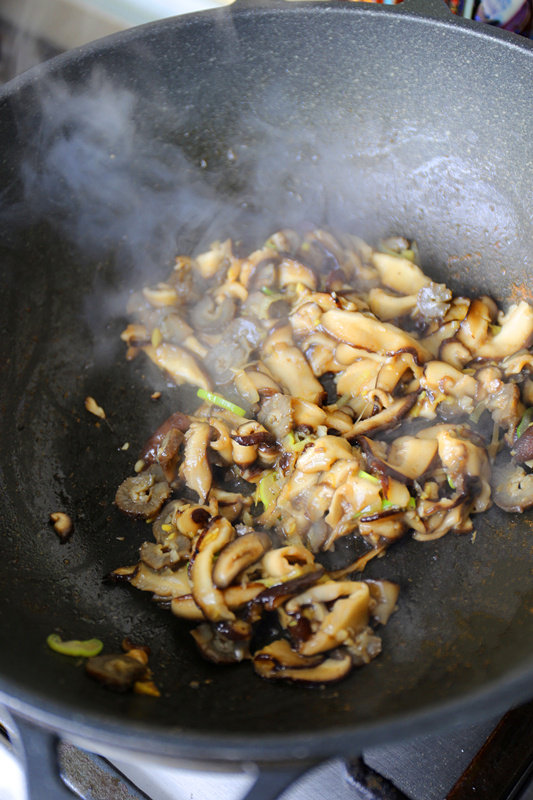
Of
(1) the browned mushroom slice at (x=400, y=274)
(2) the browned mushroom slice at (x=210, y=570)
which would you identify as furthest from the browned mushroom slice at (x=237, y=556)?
(1) the browned mushroom slice at (x=400, y=274)

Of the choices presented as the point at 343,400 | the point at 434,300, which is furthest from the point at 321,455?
the point at 434,300

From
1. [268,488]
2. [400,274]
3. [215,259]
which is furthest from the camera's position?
[215,259]

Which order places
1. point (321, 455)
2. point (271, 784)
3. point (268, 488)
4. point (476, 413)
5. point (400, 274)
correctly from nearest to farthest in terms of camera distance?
point (271, 784)
point (321, 455)
point (268, 488)
point (476, 413)
point (400, 274)

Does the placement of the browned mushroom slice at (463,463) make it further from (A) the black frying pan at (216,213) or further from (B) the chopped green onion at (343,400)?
(B) the chopped green onion at (343,400)

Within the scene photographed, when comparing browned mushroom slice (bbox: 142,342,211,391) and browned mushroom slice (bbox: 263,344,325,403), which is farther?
browned mushroom slice (bbox: 142,342,211,391)

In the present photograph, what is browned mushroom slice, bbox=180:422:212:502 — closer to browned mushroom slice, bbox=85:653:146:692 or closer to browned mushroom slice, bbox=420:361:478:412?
browned mushroom slice, bbox=85:653:146:692

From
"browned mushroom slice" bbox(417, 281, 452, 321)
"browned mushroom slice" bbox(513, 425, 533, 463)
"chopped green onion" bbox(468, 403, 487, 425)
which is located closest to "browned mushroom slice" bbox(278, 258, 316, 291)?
"browned mushroom slice" bbox(417, 281, 452, 321)

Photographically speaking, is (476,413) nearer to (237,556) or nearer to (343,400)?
(343,400)

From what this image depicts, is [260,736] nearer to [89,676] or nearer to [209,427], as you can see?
[89,676]
